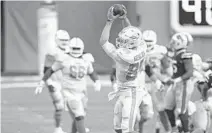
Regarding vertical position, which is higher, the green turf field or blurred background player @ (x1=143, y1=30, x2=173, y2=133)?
blurred background player @ (x1=143, y1=30, x2=173, y2=133)

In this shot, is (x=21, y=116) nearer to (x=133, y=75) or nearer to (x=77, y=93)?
(x=77, y=93)

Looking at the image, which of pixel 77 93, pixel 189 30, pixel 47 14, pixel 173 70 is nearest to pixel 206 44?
pixel 189 30

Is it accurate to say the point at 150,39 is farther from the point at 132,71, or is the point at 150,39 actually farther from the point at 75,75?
Result: the point at 132,71

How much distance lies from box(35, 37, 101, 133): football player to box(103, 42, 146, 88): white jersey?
164 centimetres

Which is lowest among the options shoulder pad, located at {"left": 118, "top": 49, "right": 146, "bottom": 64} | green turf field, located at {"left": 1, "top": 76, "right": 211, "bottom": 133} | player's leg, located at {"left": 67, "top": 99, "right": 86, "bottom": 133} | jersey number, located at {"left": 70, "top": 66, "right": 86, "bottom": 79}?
green turf field, located at {"left": 1, "top": 76, "right": 211, "bottom": 133}

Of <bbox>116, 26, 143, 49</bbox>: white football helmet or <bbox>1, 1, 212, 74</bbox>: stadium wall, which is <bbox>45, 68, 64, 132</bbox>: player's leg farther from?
<bbox>1, 1, 212, 74</bbox>: stadium wall

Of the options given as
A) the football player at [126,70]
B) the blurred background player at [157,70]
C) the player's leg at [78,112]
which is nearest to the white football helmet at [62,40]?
the player's leg at [78,112]

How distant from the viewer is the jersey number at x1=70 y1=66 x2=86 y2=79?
39.7ft

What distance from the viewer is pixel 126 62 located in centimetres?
1038

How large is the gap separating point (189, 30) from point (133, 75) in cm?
527

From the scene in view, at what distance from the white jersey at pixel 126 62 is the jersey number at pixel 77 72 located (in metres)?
Result: 1.61

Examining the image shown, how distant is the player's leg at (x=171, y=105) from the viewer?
12.6 metres

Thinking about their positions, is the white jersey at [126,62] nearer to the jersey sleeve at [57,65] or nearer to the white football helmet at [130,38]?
the white football helmet at [130,38]

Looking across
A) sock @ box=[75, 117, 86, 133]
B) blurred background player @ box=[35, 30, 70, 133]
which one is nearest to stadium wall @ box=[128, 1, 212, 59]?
blurred background player @ box=[35, 30, 70, 133]
